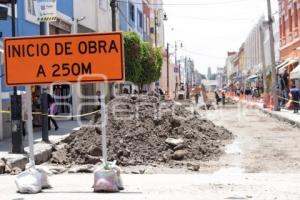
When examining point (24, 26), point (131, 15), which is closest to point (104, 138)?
point (24, 26)

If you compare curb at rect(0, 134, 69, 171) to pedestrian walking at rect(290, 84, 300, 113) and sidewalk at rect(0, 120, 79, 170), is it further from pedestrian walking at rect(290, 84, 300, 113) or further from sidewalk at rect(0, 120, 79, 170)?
pedestrian walking at rect(290, 84, 300, 113)

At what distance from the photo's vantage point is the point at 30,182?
9.61 metres

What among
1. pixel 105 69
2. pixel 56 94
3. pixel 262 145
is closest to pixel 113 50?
pixel 105 69

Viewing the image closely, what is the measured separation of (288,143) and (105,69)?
38.3 feet

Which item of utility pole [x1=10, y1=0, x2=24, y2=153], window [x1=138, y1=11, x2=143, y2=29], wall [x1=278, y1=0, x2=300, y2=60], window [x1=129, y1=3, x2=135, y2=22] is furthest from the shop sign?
window [x1=138, y1=11, x2=143, y2=29]

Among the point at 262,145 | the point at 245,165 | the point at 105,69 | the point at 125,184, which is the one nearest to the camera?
the point at 105,69

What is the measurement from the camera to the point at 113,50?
386 inches

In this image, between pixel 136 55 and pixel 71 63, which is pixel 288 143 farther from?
pixel 136 55

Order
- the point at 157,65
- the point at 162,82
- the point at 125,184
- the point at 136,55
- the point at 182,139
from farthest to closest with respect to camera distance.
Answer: the point at 162,82
the point at 157,65
the point at 136,55
the point at 182,139
the point at 125,184

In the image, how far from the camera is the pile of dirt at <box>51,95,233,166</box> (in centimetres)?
1548

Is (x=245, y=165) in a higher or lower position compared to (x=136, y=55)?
lower

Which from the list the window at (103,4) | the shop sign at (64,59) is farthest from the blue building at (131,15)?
the shop sign at (64,59)

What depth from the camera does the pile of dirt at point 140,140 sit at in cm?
1548

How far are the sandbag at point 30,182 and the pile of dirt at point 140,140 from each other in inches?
206
